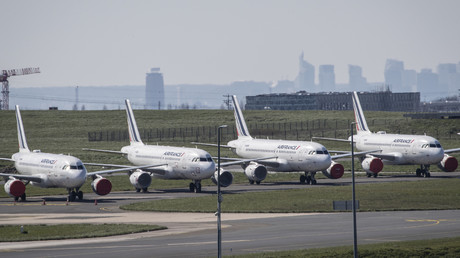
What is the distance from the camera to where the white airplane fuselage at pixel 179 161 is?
9431cm

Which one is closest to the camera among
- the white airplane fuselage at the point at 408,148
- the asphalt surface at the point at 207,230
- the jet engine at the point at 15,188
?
the asphalt surface at the point at 207,230

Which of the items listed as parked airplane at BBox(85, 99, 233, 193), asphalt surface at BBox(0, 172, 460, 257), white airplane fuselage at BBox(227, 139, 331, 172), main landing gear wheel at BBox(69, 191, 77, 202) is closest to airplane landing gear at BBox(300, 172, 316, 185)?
white airplane fuselage at BBox(227, 139, 331, 172)

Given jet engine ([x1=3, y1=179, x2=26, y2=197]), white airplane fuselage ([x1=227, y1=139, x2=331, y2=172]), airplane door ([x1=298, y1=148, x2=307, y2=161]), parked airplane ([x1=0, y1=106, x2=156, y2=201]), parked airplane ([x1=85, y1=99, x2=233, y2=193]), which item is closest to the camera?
parked airplane ([x1=0, y1=106, x2=156, y2=201])

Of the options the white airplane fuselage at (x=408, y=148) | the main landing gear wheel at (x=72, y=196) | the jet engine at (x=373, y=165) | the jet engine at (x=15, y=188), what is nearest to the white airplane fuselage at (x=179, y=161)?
the main landing gear wheel at (x=72, y=196)

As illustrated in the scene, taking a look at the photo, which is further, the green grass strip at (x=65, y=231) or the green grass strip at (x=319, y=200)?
the green grass strip at (x=319, y=200)

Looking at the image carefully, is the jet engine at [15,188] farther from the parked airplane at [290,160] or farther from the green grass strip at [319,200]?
the parked airplane at [290,160]

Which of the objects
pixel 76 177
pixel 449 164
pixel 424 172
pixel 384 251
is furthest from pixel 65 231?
pixel 449 164

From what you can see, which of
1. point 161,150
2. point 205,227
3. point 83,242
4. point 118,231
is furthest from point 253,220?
point 161,150

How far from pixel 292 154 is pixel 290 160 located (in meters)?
0.83

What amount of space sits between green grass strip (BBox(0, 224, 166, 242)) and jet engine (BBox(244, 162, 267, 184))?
37.6 m

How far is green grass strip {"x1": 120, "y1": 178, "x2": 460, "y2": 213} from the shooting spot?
79.7 m

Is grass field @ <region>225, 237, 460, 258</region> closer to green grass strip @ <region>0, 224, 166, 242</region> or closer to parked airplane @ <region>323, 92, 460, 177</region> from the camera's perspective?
green grass strip @ <region>0, 224, 166, 242</region>

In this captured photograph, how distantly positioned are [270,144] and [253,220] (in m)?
38.5

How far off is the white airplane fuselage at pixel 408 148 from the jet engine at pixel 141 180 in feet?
109
